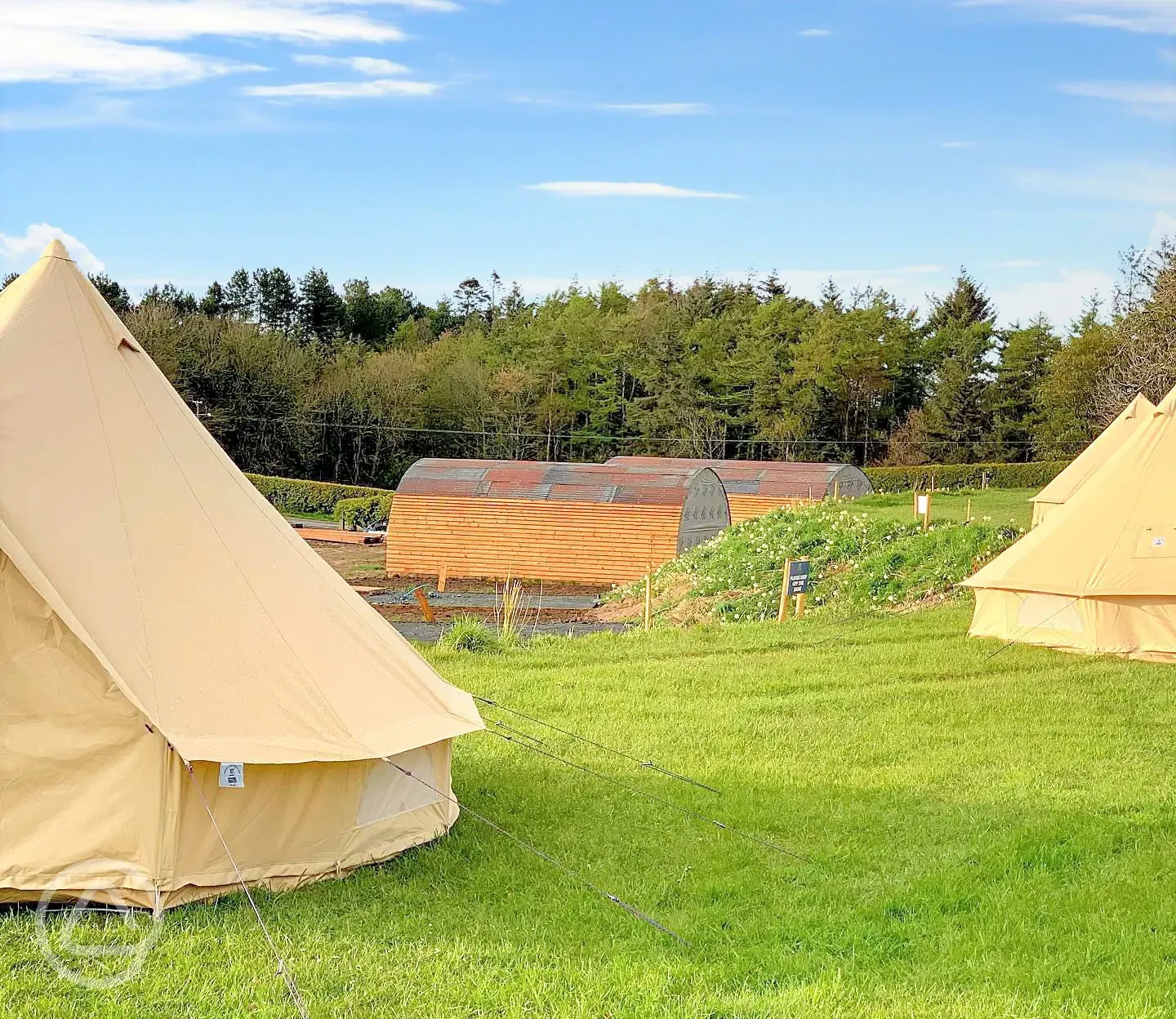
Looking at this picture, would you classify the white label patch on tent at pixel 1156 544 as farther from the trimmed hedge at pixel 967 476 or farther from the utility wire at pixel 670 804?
the trimmed hedge at pixel 967 476

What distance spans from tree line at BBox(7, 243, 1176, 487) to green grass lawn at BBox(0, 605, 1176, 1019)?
39.5 m

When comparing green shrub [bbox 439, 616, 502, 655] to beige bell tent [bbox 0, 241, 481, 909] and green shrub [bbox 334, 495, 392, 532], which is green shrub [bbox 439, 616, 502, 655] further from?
green shrub [bbox 334, 495, 392, 532]

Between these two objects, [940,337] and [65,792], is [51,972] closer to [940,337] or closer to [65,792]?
[65,792]

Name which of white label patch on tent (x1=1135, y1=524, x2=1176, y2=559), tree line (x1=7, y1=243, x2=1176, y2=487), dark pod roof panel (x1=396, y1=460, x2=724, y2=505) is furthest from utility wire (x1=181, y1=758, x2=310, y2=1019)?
tree line (x1=7, y1=243, x2=1176, y2=487)

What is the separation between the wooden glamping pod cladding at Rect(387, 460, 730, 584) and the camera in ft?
89.2

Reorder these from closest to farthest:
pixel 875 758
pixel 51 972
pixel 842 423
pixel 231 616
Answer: pixel 51 972, pixel 231 616, pixel 875 758, pixel 842 423

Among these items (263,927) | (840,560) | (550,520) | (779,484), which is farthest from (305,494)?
(263,927)

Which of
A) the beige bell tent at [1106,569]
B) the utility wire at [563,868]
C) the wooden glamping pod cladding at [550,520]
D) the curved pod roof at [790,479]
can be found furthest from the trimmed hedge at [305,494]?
the utility wire at [563,868]

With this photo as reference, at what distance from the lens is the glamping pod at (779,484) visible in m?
31.5

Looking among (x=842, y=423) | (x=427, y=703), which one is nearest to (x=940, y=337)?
(x=842, y=423)

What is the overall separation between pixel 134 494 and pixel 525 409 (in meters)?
50.2

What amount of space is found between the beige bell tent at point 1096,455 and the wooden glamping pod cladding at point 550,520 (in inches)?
283

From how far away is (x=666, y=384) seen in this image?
57094mm

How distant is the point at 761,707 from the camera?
11.2 metres
